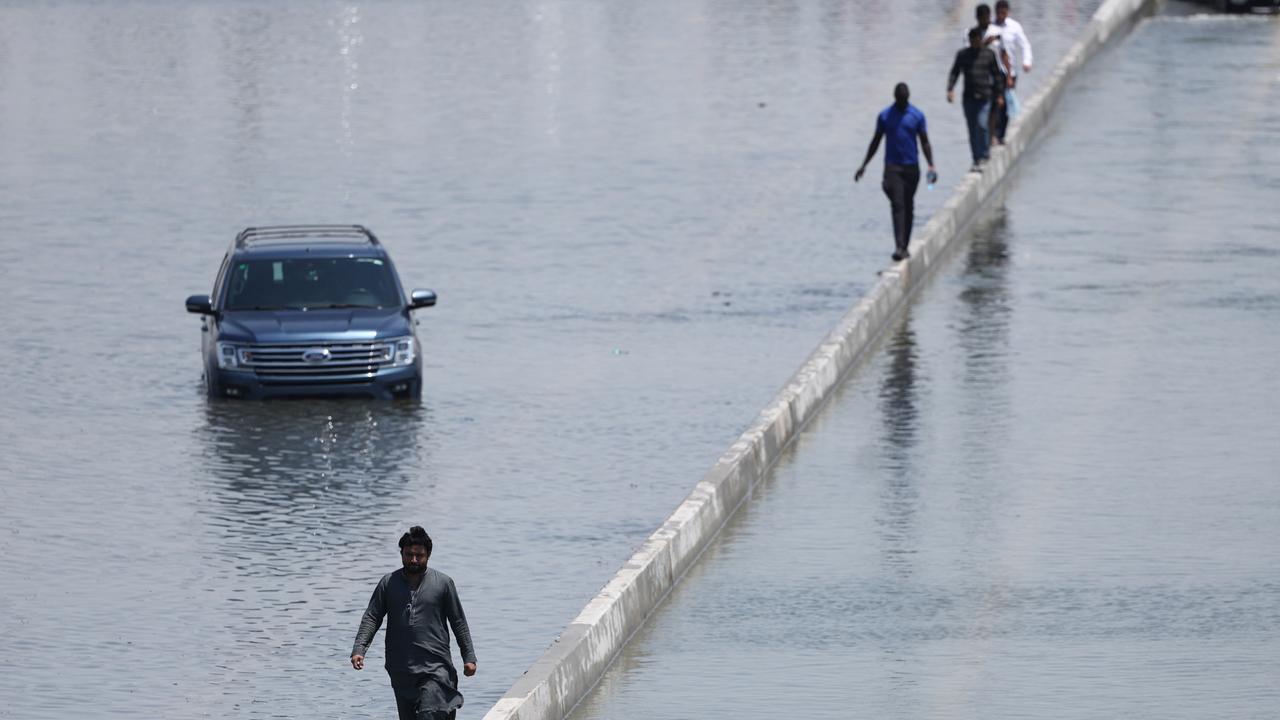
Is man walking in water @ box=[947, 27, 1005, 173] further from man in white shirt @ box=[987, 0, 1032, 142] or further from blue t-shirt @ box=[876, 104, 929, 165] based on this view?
blue t-shirt @ box=[876, 104, 929, 165]

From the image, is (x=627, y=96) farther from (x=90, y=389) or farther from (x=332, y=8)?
(x=90, y=389)

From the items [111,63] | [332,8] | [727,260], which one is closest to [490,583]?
[727,260]

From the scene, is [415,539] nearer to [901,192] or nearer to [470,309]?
[901,192]

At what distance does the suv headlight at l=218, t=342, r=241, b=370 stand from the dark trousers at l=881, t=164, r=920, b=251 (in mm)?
6884

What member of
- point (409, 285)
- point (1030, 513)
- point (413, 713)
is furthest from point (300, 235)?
point (413, 713)

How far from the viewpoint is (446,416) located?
23.4m

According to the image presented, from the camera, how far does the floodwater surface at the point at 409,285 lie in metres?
16.6

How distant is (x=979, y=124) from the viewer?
32062mm

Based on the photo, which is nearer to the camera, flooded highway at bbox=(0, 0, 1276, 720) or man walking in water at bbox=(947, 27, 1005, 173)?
flooded highway at bbox=(0, 0, 1276, 720)

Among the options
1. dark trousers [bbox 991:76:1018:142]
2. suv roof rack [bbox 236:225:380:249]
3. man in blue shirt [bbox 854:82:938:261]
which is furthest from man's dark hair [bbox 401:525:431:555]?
dark trousers [bbox 991:76:1018:142]

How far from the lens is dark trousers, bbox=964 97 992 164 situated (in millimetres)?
31672

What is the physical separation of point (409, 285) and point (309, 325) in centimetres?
791

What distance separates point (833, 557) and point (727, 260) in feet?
52.7

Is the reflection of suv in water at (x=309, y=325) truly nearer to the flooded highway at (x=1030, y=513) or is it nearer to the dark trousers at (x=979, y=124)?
the flooded highway at (x=1030, y=513)
